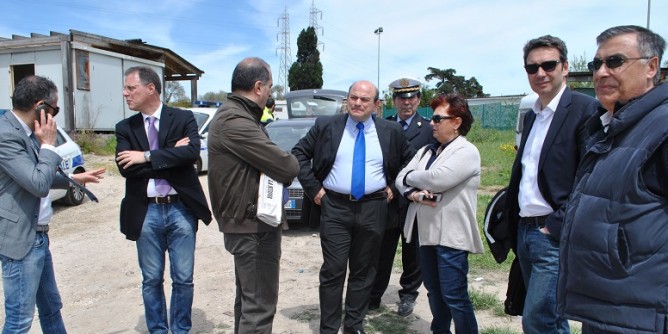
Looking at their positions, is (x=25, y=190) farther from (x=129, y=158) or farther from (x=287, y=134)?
(x=287, y=134)

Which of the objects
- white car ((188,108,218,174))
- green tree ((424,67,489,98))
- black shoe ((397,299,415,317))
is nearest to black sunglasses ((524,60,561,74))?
black shoe ((397,299,415,317))

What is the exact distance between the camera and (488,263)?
5602 millimetres

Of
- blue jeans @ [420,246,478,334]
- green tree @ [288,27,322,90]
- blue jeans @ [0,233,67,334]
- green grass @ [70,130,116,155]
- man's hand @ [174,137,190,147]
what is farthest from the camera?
green tree @ [288,27,322,90]

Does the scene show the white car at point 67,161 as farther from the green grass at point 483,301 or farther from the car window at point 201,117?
the green grass at point 483,301

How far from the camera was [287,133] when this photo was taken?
8.52 metres

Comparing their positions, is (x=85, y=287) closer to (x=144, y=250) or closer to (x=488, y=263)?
(x=144, y=250)

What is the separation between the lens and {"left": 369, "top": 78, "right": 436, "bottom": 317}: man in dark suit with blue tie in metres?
4.35

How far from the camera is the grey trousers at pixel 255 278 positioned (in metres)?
2.90

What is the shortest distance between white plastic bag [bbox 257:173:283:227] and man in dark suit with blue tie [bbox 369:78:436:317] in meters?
1.61

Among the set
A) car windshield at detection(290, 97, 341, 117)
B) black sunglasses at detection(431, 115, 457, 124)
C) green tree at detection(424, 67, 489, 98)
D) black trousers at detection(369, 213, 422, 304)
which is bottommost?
black trousers at detection(369, 213, 422, 304)

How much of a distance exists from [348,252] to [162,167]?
1539 mm

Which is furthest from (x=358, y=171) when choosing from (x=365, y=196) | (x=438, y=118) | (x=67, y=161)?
(x=67, y=161)

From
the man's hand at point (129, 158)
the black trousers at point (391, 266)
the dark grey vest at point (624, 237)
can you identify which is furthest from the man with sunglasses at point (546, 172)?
the man's hand at point (129, 158)

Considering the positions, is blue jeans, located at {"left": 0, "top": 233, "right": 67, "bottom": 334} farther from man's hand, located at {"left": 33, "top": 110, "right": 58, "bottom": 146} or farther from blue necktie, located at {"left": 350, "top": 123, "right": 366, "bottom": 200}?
blue necktie, located at {"left": 350, "top": 123, "right": 366, "bottom": 200}
